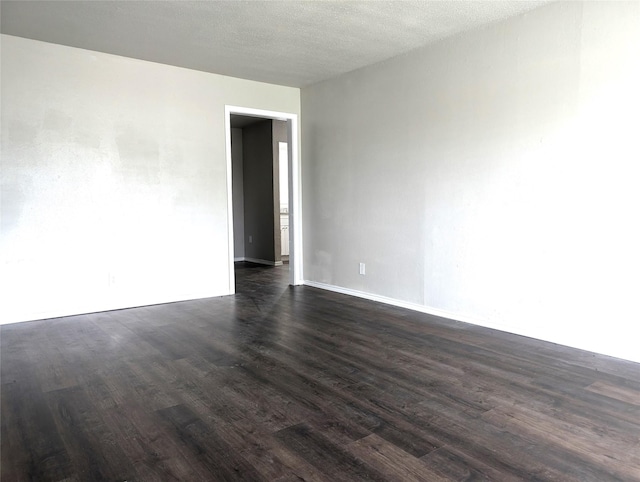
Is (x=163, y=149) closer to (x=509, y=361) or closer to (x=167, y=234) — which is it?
(x=167, y=234)

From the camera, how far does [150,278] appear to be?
4.63 m

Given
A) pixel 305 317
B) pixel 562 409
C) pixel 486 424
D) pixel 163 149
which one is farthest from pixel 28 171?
pixel 562 409

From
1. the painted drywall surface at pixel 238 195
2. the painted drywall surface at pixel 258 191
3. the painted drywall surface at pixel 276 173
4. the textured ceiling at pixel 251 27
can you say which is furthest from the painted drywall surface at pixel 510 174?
the painted drywall surface at pixel 238 195

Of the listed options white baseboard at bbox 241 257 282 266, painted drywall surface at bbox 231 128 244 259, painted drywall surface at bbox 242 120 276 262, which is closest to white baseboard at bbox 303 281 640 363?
white baseboard at bbox 241 257 282 266

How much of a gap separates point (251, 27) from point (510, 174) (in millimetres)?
2422

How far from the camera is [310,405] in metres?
2.28

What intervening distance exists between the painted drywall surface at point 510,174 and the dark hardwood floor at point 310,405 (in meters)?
0.39

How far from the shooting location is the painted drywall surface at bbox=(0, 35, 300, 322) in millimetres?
3877

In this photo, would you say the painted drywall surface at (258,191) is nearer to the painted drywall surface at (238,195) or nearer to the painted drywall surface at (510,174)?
the painted drywall surface at (238,195)

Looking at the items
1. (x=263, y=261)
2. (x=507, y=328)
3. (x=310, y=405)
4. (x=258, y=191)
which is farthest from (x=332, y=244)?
(x=310, y=405)

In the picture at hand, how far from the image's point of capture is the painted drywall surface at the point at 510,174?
2902 millimetres

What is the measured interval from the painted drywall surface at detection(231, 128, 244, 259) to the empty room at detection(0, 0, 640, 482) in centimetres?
308

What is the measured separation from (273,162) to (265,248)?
155 cm

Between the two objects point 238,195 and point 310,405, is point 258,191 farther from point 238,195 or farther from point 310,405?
point 310,405
